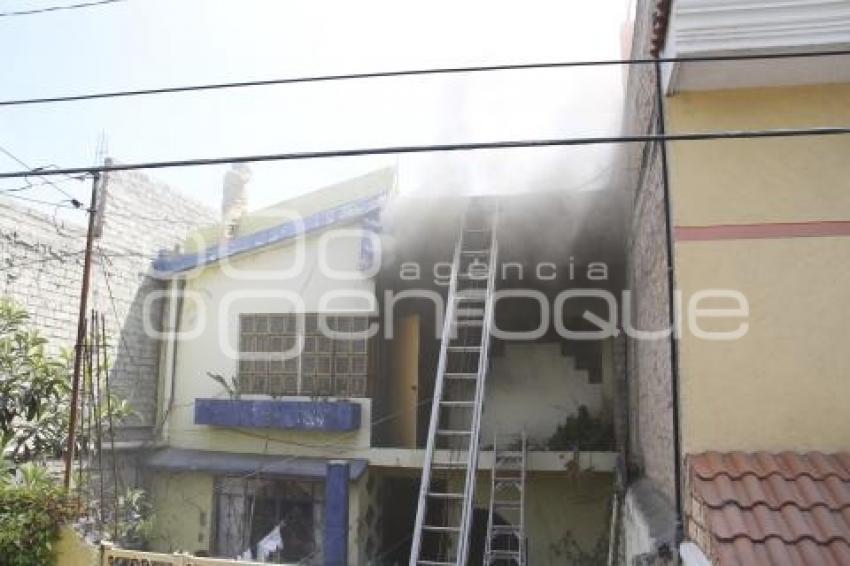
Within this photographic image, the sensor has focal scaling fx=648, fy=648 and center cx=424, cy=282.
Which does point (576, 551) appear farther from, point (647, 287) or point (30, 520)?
point (30, 520)

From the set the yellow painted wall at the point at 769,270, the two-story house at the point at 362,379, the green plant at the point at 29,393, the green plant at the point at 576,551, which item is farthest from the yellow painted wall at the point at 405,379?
the yellow painted wall at the point at 769,270

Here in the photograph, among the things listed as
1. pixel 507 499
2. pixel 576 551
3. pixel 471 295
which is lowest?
pixel 576 551

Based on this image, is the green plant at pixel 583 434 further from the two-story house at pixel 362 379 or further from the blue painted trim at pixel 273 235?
the blue painted trim at pixel 273 235

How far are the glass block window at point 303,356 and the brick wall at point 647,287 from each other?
458 cm

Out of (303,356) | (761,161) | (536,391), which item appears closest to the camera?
(761,161)

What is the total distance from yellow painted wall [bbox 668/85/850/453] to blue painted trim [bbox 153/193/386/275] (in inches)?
271

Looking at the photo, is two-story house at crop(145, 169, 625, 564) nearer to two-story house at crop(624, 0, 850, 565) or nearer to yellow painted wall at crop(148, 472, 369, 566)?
yellow painted wall at crop(148, 472, 369, 566)

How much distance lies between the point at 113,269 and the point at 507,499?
26.4 feet

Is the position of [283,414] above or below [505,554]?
above

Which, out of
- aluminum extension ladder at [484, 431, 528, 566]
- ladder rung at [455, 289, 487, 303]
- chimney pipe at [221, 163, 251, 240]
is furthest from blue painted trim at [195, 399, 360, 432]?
chimney pipe at [221, 163, 251, 240]

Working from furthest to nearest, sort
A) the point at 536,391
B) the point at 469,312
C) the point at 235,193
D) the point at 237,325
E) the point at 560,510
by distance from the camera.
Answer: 1. the point at 235,193
2. the point at 536,391
3. the point at 237,325
4. the point at 560,510
5. the point at 469,312

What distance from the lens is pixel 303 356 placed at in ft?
36.8

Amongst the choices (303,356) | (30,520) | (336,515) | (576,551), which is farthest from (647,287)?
(30,520)

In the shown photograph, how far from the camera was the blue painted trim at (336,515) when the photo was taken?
32.6ft
